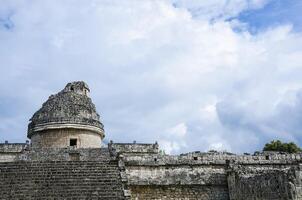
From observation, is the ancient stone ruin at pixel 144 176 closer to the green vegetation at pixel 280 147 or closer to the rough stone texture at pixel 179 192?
the rough stone texture at pixel 179 192

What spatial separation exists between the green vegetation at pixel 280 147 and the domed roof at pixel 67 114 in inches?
615

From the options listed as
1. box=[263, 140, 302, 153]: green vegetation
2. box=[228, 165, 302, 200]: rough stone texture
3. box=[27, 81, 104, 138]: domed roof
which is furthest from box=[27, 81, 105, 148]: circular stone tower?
box=[263, 140, 302, 153]: green vegetation

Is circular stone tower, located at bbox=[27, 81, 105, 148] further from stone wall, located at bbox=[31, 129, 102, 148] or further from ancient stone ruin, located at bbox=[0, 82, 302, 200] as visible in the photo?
ancient stone ruin, located at bbox=[0, 82, 302, 200]

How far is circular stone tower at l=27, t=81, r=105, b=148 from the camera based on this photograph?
19500mm

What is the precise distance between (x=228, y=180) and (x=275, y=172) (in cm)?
317

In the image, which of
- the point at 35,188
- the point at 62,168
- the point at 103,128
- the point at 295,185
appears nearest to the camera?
the point at 295,185

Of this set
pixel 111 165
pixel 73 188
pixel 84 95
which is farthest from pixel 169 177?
pixel 84 95

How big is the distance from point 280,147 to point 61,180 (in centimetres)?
2149

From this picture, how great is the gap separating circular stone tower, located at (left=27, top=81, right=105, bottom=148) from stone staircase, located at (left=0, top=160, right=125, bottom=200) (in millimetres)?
4427

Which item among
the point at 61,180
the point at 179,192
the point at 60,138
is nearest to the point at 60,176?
the point at 61,180

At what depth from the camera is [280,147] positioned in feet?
102

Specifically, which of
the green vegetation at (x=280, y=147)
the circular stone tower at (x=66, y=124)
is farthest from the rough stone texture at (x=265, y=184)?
the green vegetation at (x=280, y=147)

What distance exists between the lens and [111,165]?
14961 millimetres

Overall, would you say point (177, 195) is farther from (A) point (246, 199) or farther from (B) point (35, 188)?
(B) point (35, 188)
